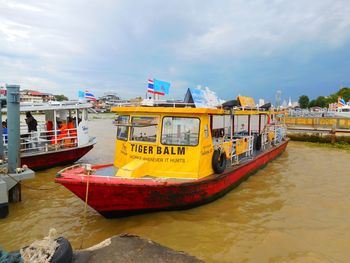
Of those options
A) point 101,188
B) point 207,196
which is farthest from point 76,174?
point 207,196

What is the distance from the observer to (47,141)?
11.6m

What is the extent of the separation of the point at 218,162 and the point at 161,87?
268 centimetres

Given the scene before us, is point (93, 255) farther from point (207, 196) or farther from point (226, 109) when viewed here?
point (226, 109)

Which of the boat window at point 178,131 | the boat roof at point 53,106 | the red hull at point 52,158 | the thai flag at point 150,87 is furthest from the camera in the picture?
the boat roof at point 53,106

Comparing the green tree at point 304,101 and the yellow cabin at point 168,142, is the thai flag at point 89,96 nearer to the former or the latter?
the yellow cabin at point 168,142

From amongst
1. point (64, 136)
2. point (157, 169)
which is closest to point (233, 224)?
point (157, 169)

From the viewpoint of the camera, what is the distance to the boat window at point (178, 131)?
7.20 m

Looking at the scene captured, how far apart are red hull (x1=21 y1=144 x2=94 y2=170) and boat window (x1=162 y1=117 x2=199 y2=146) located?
6.38m

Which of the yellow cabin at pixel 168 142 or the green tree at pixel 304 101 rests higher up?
the green tree at pixel 304 101

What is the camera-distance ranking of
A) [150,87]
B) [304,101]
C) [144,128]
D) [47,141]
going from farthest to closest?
[304,101], [47,141], [150,87], [144,128]

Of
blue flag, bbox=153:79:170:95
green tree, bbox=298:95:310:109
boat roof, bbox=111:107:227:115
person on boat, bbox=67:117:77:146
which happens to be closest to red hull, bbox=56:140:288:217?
boat roof, bbox=111:107:227:115

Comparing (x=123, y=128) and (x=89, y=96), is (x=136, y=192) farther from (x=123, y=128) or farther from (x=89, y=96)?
(x=89, y=96)

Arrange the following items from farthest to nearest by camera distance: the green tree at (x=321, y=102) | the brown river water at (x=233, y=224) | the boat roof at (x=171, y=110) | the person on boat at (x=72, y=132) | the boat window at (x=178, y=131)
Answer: the green tree at (x=321, y=102) → the person on boat at (x=72, y=132) → the boat window at (x=178, y=131) → the boat roof at (x=171, y=110) → the brown river water at (x=233, y=224)

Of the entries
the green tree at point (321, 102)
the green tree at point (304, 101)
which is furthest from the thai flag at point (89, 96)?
the green tree at point (304, 101)
